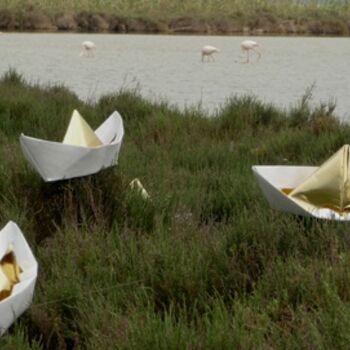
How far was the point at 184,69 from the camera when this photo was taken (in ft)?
52.6

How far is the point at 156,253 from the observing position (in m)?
3.24

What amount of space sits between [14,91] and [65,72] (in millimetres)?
6650

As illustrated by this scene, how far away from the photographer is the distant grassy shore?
3198 centimetres

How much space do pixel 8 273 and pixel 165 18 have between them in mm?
31074

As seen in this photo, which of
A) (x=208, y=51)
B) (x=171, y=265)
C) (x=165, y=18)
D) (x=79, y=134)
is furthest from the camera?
(x=165, y=18)

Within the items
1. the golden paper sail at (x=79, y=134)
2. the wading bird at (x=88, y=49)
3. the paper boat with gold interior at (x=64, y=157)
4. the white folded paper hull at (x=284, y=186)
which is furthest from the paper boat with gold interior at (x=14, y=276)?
the wading bird at (x=88, y=49)

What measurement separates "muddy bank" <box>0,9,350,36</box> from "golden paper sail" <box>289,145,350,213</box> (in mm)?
27872

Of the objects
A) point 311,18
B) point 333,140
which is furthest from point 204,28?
point 333,140

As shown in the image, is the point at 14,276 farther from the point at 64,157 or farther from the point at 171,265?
the point at 64,157

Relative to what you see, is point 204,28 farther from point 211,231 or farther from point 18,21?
point 211,231

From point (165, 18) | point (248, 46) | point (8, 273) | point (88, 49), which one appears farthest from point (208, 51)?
point (165, 18)

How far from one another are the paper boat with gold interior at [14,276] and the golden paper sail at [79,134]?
1407mm

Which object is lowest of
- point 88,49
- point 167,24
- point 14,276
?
point 167,24

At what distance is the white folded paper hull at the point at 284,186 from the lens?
3582 millimetres
